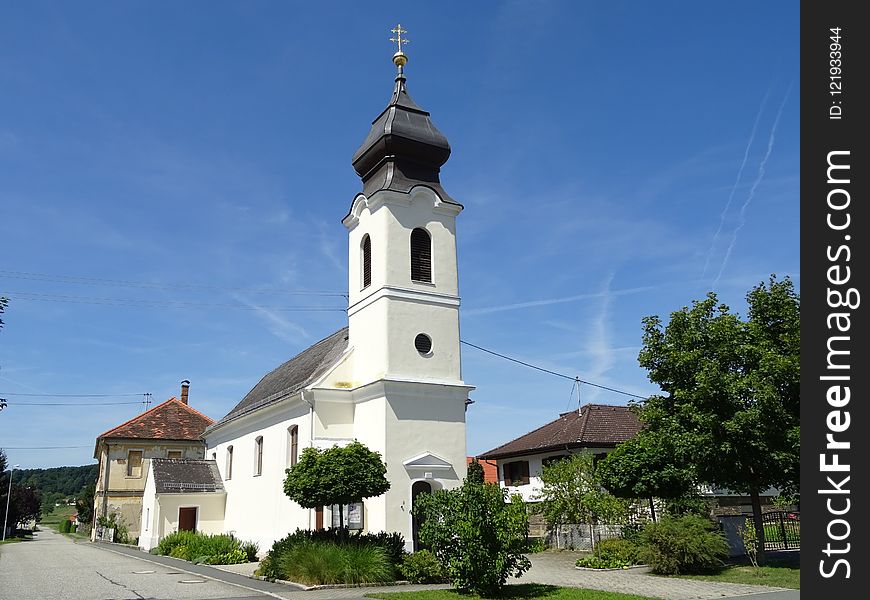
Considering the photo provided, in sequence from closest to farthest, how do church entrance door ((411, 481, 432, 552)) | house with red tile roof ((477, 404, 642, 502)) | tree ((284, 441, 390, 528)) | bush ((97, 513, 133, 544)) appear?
tree ((284, 441, 390, 528)) < church entrance door ((411, 481, 432, 552)) < house with red tile roof ((477, 404, 642, 502)) < bush ((97, 513, 133, 544))

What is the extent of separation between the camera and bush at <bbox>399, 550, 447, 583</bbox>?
18.4 m

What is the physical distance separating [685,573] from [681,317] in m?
7.07

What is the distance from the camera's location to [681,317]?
2109 cm

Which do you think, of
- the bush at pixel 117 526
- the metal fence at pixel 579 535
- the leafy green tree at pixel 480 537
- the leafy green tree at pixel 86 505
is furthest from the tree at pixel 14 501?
the leafy green tree at pixel 480 537

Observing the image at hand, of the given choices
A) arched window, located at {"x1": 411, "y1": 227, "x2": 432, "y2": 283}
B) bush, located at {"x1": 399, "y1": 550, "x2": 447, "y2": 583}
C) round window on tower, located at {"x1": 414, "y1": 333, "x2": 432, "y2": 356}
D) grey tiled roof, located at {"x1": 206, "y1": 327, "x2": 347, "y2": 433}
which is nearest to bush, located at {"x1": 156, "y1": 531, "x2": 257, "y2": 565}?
grey tiled roof, located at {"x1": 206, "y1": 327, "x2": 347, "y2": 433}

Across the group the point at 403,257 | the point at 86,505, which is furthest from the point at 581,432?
the point at 86,505

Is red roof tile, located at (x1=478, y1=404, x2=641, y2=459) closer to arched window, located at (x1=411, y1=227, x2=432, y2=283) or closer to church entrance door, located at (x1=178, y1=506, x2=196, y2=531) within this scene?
arched window, located at (x1=411, y1=227, x2=432, y2=283)

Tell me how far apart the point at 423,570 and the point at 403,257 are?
32.3 feet

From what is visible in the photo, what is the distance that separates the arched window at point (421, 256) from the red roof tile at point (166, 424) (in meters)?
27.2

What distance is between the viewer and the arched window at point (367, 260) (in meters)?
24.4

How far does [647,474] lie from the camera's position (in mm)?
22250

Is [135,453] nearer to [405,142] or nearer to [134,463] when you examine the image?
[134,463]
